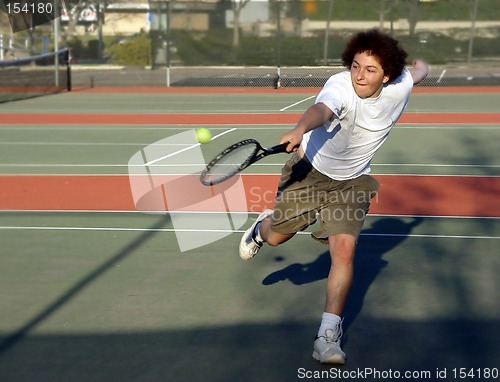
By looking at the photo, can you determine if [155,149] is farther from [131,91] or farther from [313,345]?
[131,91]

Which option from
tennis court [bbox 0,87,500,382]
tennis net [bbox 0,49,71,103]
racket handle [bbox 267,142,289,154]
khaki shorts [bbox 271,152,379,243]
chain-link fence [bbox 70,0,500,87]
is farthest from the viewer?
chain-link fence [bbox 70,0,500,87]

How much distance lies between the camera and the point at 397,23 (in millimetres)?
28906

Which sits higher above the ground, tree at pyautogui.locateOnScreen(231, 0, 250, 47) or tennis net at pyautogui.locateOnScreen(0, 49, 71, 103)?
tree at pyautogui.locateOnScreen(231, 0, 250, 47)

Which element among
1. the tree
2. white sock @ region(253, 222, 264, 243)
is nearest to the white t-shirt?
white sock @ region(253, 222, 264, 243)

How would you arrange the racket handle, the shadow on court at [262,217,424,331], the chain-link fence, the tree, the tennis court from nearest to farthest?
the racket handle < the tennis court < the shadow on court at [262,217,424,331] < the chain-link fence < the tree

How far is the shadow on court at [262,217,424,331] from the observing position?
6449 mm

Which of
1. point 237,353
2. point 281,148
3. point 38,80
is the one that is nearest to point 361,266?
point 237,353

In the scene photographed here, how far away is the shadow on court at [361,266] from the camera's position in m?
6.45

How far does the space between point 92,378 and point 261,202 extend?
5.61 metres

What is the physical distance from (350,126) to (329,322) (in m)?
1.14

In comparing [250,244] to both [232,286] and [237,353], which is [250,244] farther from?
[237,353]

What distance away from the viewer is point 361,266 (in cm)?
733

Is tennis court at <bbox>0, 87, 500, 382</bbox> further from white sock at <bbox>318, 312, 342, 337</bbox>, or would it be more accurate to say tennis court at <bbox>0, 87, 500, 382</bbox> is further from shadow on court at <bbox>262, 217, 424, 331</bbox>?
white sock at <bbox>318, 312, 342, 337</bbox>

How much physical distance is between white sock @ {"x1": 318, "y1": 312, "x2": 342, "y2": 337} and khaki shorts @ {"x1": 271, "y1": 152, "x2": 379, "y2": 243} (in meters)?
0.50
